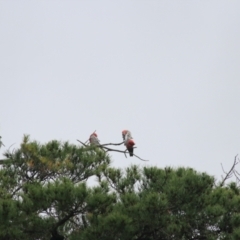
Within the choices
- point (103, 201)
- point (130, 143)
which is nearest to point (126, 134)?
point (130, 143)

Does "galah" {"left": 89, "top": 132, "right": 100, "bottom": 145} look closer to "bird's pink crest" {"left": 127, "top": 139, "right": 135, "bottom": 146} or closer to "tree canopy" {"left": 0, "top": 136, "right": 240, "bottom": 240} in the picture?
"bird's pink crest" {"left": 127, "top": 139, "right": 135, "bottom": 146}

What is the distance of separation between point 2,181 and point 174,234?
1458 millimetres

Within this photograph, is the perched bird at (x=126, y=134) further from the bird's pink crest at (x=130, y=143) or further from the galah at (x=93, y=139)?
the bird's pink crest at (x=130, y=143)

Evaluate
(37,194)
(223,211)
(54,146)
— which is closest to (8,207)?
(37,194)

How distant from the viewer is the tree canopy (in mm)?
6164

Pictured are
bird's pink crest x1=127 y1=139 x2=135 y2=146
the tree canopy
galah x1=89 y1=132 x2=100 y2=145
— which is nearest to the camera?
the tree canopy

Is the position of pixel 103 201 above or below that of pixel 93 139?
below

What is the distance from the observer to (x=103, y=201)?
621cm

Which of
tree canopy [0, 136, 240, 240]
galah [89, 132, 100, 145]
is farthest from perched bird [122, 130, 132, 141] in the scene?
tree canopy [0, 136, 240, 240]

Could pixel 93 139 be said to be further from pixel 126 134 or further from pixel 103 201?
pixel 103 201

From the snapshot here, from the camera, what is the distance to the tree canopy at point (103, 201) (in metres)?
6.16

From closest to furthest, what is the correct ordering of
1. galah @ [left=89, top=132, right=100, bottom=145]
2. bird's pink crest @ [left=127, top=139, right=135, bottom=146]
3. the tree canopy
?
the tree canopy, bird's pink crest @ [left=127, top=139, right=135, bottom=146], galah @ [left=89, top=132, right=100, bottom=145]

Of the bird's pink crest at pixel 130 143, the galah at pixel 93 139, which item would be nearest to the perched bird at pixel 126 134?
the galah at pixel 93 139

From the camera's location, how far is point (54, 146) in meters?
7.12
